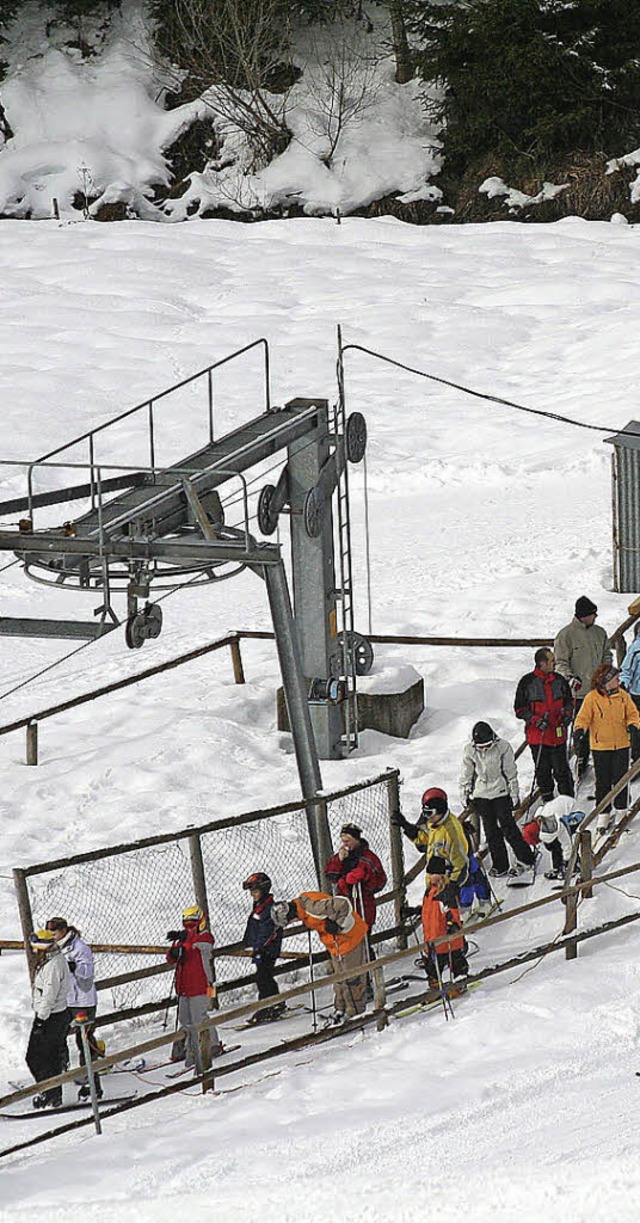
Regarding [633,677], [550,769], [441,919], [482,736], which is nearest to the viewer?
[441,919]

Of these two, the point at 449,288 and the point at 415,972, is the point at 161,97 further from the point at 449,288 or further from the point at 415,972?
the point at 415,972

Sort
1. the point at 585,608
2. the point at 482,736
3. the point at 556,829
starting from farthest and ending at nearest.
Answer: the point at 585,608 → the point at 556,829 → the point at 482,736

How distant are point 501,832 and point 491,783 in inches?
21.4

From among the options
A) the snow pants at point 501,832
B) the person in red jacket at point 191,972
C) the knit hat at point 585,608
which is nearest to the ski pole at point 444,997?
the person in red jacket at point 191,972

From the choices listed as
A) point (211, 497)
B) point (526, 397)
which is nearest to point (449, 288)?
point (526, 397)

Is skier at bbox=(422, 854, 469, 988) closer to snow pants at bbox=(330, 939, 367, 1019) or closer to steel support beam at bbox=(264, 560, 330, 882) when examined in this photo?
snow pants at bbox=(330, 939, 367, 1019)

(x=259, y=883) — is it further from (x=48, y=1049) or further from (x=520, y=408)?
(x=520, y=408)

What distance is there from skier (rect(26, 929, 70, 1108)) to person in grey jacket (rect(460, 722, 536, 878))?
3.51 meters

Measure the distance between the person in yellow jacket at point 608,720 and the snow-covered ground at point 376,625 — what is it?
2.20ft

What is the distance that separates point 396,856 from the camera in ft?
37.0

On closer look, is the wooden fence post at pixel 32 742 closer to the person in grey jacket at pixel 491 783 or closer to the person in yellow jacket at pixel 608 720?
the person in grey jacket at pixel 491 783

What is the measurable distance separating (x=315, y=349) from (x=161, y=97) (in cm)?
1896

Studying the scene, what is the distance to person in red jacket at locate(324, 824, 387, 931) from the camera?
10.5 metres

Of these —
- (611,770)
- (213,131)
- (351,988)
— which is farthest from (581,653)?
(213,131)
